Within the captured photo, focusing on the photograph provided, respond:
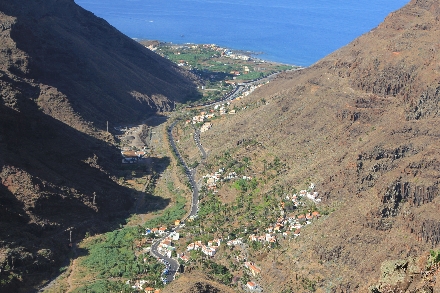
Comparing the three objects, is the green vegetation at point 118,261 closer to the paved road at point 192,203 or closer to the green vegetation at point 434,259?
the paved road at point 192,203

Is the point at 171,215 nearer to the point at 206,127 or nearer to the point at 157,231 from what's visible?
the point at 157,231

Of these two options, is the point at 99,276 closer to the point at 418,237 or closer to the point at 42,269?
the point at 42,269

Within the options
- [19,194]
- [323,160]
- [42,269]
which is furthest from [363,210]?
[19,194]

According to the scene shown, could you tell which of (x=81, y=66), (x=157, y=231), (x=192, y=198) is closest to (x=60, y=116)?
(x=81, y=66)

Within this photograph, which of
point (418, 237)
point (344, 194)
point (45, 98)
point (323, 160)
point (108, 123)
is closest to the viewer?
point (418, 237)

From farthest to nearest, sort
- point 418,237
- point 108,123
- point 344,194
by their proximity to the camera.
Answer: point 108,123 < point 344,194 < point 418,237

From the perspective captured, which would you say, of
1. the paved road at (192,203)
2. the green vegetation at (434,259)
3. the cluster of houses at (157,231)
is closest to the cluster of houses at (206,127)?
the paved road at (192,203)
